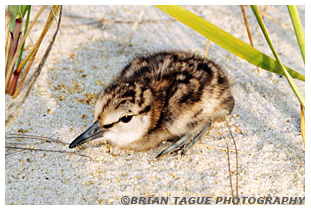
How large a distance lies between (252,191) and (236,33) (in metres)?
1.86

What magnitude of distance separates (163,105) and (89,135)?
1.54 ft

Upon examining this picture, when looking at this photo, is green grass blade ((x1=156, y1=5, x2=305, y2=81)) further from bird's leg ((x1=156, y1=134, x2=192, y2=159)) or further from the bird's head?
bird's leg ((x1=156, y1=134, x2=192, y2=159))

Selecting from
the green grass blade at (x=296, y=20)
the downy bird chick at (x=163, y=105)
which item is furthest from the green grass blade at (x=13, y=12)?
the green grass blade at (x=296, y=20)

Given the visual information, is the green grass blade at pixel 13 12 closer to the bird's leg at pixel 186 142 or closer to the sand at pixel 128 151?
the sand at pixel 128 151

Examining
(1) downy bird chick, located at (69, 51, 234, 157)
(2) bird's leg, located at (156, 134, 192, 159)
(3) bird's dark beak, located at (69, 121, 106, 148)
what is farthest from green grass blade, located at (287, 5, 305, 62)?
(3) bird's dark beak, located at (69, 121, 106, 148)

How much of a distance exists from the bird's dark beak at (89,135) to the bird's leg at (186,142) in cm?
38

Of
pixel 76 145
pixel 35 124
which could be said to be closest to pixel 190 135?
pixel 76 145

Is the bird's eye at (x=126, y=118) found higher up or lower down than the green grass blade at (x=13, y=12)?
lower down

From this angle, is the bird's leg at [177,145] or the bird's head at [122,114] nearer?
the bird's head at [122,114]

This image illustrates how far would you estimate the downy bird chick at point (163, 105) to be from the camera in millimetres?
2070

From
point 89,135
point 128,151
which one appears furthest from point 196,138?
point 89,135

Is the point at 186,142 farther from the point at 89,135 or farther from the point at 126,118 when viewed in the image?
the point at 89,135

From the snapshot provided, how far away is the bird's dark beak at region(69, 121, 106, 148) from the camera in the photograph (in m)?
2.07

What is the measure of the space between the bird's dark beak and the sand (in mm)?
102
